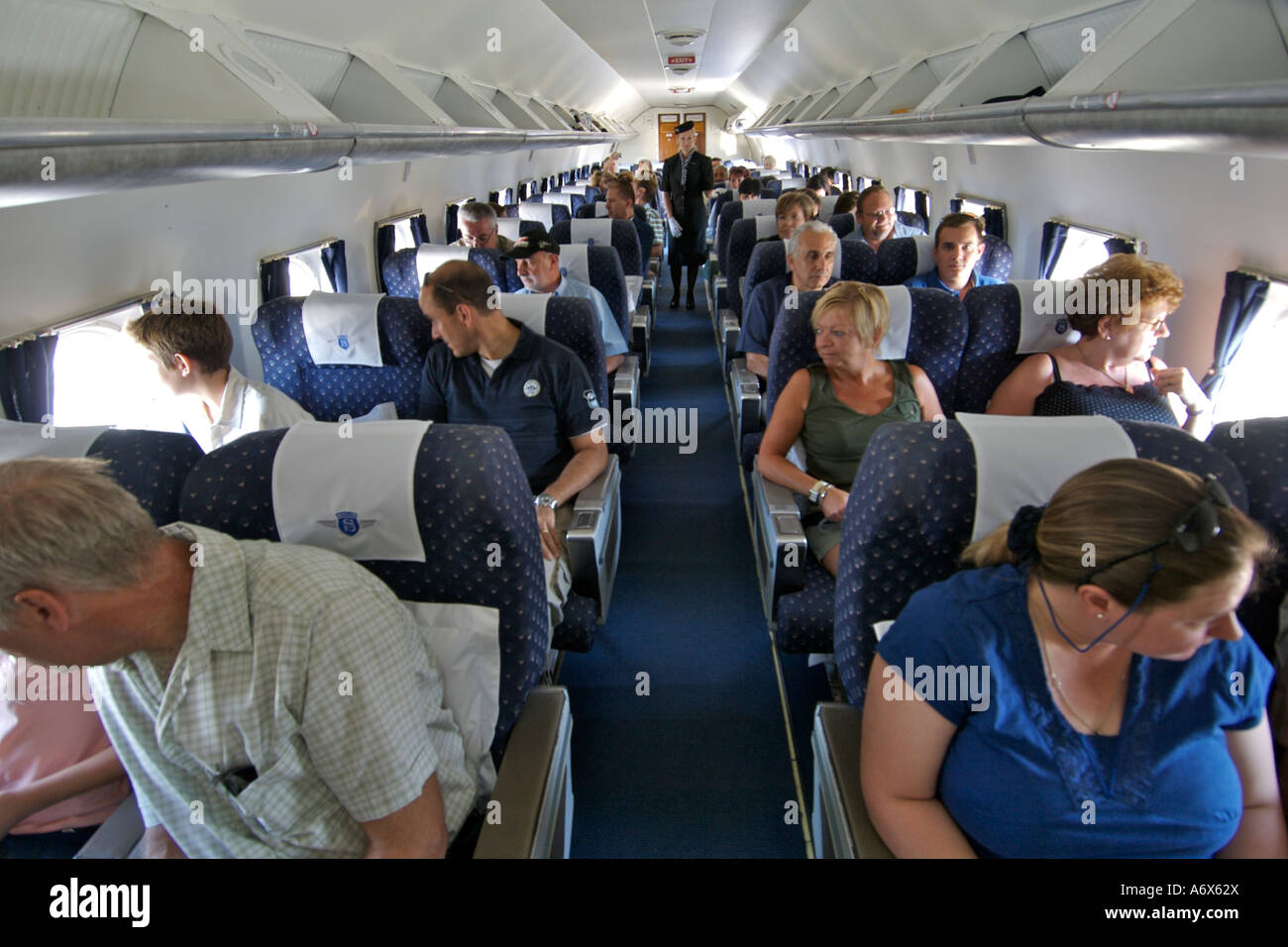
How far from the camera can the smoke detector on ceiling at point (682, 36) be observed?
9.67 m

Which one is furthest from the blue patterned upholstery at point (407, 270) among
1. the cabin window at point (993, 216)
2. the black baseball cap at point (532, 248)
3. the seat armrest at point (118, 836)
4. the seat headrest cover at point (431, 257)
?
the seat armrest at point (118, 836)

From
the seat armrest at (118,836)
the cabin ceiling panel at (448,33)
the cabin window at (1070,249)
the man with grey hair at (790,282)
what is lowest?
the seat armrest at (118,836)

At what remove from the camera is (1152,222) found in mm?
4215

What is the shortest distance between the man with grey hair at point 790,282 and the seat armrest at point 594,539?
123 cm

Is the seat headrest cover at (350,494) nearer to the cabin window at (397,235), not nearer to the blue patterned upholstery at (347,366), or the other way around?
the blue patterned upholstery at (347,366)

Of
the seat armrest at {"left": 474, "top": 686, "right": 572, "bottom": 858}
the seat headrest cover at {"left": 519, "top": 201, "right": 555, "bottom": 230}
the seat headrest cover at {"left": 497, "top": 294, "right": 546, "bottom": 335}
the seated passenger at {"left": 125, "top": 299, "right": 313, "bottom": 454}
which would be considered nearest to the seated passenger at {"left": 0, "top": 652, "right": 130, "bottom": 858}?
the seat armrest at {"left": 474, "top": 686, "right": 572, "bottom": 858}

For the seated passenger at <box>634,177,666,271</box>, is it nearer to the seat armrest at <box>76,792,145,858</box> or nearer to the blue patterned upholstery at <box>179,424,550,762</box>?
the blue patterned upholstery at <box>179,424,550,762</box>

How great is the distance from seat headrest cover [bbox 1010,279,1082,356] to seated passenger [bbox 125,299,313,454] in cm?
284

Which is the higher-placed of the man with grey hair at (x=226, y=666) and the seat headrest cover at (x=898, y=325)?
the seat headrest cover at (x=898, y=325)

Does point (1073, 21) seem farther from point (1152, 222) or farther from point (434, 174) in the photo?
point (434, 174)

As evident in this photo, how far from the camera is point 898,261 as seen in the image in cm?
450

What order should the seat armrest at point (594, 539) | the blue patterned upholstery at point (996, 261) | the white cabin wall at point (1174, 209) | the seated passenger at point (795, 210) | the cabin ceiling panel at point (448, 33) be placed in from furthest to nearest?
the seated passenger at point (795, 210), the blue patterned upholstery at point (996, 261), the cabin ceiling panel at point (448, 33), the white cabin wall at point (1174, 209), the seat armrest at point (594, 539)
